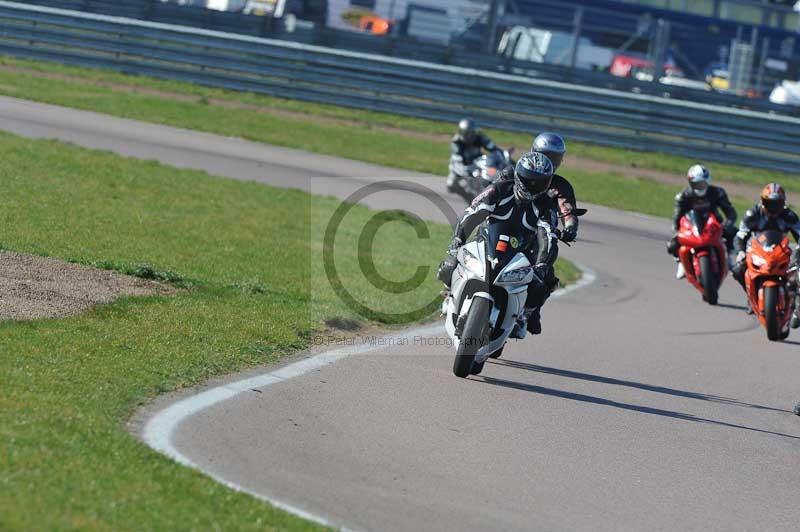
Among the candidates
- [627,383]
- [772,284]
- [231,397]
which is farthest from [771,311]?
[231,397]

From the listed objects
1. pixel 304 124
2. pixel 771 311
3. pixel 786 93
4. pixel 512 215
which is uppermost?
pixel 786 93

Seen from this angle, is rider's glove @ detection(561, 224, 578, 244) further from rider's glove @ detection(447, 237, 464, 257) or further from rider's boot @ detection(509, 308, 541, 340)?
rider's glove @ detection(447, 237, 464, 257)

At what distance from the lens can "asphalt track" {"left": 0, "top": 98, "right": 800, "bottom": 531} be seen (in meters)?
6.01

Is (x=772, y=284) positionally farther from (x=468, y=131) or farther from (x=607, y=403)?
(x=468, y=131)

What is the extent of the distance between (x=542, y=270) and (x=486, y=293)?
710 mm

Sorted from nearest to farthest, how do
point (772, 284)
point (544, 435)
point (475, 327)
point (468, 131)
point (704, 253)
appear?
1. point (544, 435)
2. point (475, 327)
3. point (772, 284)
4. point (704, 253)
5. point (468, 131)

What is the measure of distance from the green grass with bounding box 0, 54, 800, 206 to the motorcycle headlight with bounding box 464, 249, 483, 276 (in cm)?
1546

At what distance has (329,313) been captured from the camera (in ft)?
36.0

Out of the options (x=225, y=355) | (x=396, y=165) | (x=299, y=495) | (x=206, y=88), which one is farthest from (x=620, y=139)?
(x=299, y=495)

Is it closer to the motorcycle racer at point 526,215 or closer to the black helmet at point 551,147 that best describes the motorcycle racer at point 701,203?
the black helmet at point 551,147

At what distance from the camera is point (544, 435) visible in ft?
25.0

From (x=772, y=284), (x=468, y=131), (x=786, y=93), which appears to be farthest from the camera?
(x=786, y=93)

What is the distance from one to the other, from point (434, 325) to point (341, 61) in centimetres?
1914

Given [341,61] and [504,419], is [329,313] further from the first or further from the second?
[341,61]
